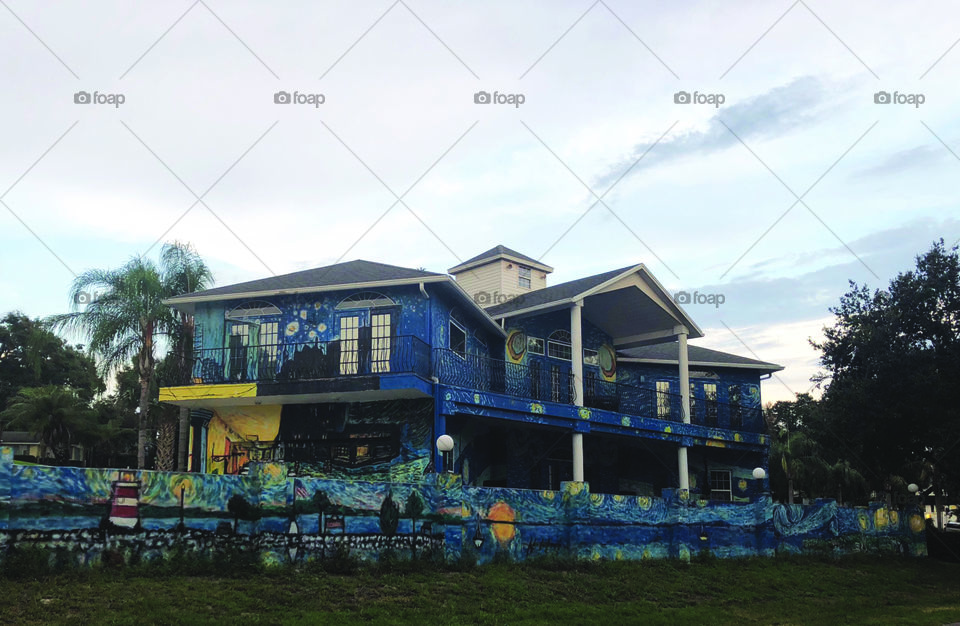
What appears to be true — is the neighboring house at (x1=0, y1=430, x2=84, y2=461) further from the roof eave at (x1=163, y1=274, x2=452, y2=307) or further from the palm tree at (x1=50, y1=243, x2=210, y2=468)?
the roof eave at (x1=163, y1=274, x2=452, y2=307)

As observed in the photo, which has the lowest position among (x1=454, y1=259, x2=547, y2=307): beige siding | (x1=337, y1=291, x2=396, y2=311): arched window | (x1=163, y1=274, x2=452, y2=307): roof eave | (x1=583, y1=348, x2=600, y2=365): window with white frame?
(x1=583, y1=348, x2=600, y2=365): window with white frame

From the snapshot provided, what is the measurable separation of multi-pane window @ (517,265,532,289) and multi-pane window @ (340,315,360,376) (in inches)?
517

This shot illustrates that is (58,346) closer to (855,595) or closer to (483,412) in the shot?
(483,412)

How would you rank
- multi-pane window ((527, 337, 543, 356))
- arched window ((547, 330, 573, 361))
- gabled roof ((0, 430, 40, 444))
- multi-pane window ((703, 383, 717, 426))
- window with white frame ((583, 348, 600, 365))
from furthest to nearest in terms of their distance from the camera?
gabled roof ((0, 430, 40, 444))
multi-pane window ((703, 383, 717, 426))
window with white frame ((583, 348, 600, 365))
arched window ((547, 330, 573, 361))
multi-pane window ((527, 337, 543, 356))

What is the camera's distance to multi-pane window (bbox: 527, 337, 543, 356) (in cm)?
2888

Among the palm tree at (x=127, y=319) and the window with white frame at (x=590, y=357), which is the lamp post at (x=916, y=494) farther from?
the palm tree at (x=127, y=319)

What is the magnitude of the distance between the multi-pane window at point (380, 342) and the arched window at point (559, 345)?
27.2ft

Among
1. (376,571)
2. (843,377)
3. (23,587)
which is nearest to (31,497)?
(23,587)

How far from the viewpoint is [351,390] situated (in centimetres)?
2112

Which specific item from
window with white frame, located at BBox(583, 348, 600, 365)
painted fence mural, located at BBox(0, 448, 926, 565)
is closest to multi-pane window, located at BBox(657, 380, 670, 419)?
window with white frame, located at BBox(583, 348, 600, 365)

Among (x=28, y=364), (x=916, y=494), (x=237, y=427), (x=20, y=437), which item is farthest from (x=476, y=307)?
(x=28, y=364)

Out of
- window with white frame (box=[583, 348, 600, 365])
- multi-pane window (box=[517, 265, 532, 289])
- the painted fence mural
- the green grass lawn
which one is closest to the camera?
the green grass lawn

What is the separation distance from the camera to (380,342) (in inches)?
889

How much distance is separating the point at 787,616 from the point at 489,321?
11.9 meters
